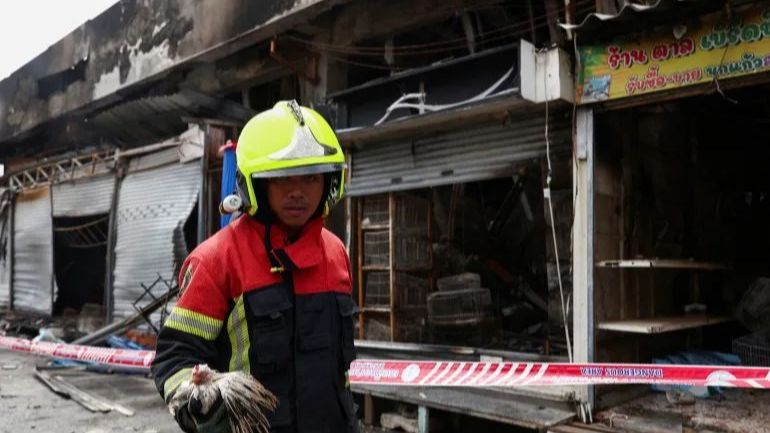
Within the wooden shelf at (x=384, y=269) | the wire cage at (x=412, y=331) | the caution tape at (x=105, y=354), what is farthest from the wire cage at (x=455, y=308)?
the caution tape at (x=105, y=354)

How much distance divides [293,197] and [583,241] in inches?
168

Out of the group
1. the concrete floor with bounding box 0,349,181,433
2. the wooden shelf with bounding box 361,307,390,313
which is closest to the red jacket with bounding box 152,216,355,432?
the concrete floor with bounding box 0,349,181,433

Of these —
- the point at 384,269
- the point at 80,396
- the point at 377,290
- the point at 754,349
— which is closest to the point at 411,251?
the point at 384,269

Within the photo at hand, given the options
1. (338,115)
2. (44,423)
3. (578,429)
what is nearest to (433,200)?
(338,115)

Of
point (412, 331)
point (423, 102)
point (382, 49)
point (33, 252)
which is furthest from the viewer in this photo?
point (33, 252)

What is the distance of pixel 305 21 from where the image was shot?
851cm

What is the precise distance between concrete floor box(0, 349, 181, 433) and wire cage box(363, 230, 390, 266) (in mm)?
3070

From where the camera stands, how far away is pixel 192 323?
6.30ft

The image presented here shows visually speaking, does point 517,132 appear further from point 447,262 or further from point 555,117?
point 447,262

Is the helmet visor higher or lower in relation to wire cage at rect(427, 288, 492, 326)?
higher

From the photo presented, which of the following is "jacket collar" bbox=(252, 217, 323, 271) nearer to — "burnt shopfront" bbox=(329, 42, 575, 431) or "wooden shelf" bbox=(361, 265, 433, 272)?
"burnt shopfront" bbox=(329, 42, 575, 431)

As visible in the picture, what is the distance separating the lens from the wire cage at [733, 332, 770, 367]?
6121mm

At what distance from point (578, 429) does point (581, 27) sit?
3609mm

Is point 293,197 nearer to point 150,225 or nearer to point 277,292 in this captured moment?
point 277,292
